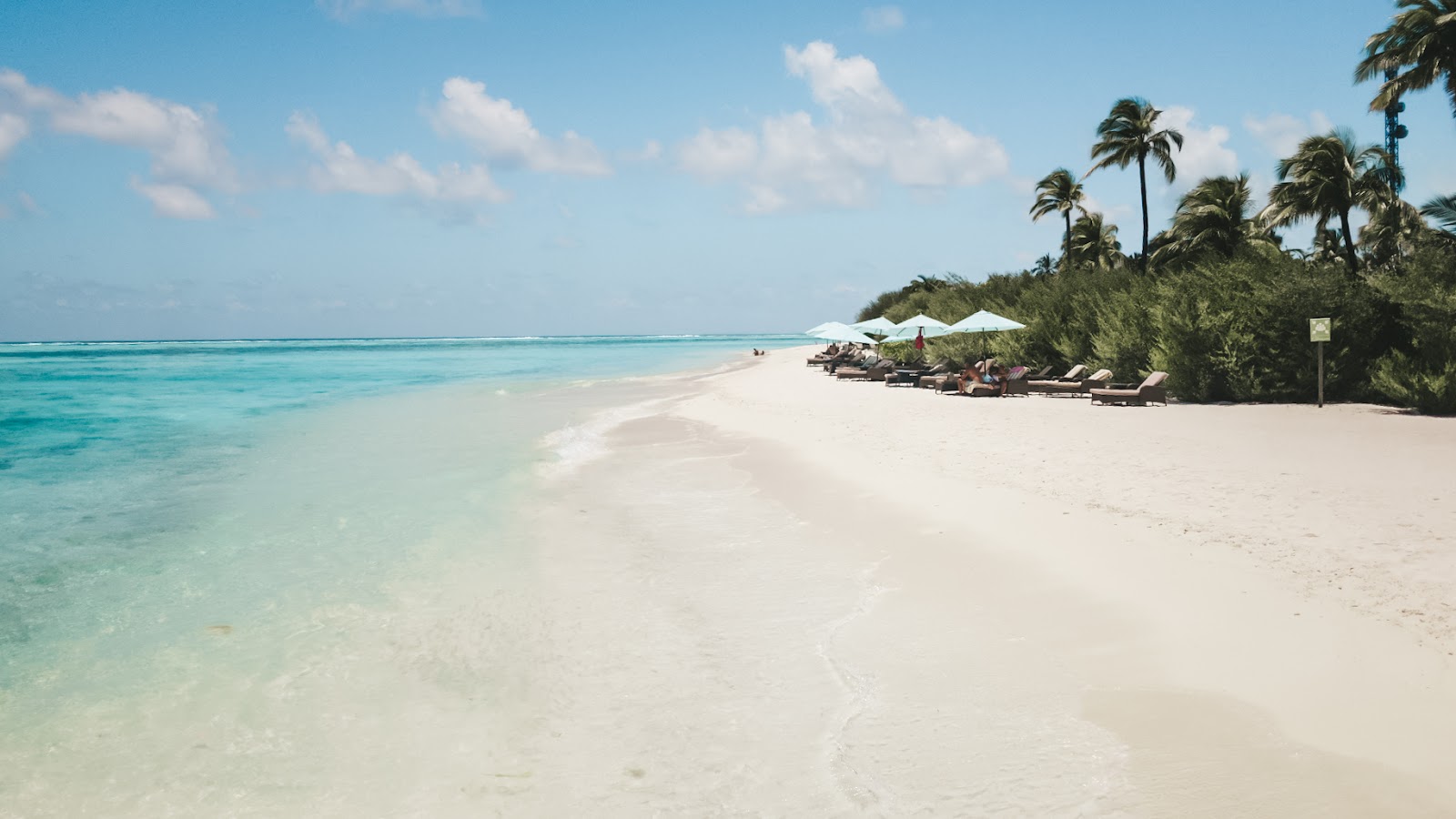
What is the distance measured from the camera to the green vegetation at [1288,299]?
46.7 ft

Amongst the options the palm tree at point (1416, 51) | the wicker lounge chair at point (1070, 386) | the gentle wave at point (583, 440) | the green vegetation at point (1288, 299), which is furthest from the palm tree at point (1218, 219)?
the gentle wave at point (583, 440)

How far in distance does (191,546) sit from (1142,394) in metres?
15.9

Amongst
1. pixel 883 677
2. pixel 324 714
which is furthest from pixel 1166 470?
pixel 324 714

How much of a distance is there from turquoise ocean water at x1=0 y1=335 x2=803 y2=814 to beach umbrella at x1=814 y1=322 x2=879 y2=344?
45.9 ft

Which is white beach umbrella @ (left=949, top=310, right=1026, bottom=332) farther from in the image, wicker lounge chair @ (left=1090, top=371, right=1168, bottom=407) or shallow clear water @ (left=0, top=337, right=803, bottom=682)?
shallow clear water @ (left=0, top=337, right=803, bottom=682)

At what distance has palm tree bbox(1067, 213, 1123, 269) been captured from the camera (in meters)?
46.3

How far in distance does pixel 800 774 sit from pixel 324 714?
8.39 ft

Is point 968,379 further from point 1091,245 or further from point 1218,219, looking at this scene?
point 1091,245

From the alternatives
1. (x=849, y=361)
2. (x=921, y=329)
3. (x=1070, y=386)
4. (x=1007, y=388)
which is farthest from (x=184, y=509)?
(x=849, y=361)

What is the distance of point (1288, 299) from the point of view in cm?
1592

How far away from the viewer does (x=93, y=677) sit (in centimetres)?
506

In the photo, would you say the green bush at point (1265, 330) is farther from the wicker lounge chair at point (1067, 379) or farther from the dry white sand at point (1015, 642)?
the dry white sand at point (1015, 642)

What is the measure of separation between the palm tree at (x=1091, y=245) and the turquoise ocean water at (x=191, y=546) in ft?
118

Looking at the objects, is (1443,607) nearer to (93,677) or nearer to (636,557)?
(636,557)
